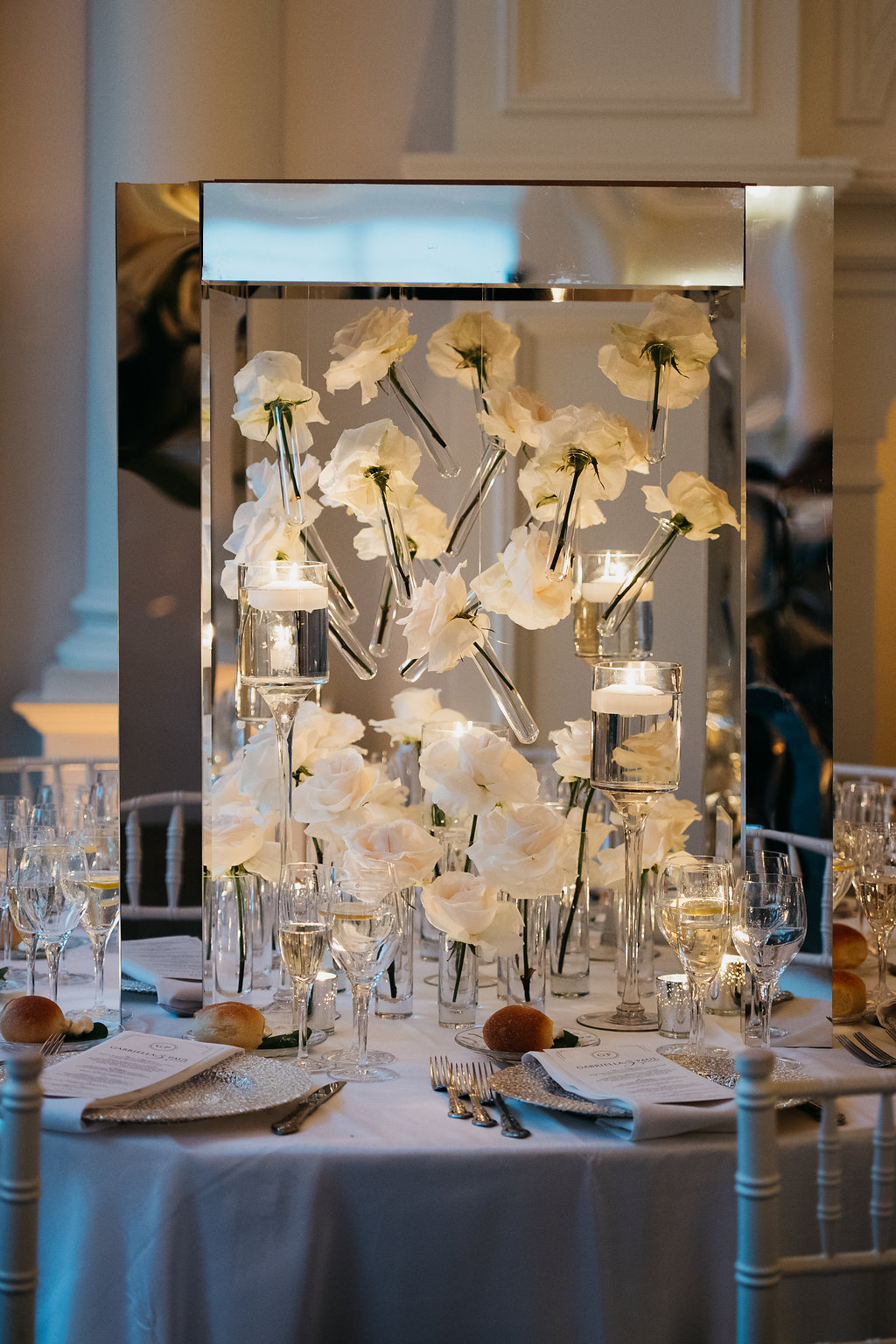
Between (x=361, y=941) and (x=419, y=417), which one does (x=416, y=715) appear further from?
(x=361, y=941)

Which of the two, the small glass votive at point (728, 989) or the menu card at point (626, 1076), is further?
the small glass votive at point (728, 989)

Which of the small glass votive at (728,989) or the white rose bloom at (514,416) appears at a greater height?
the white rose bloom at (514,416)

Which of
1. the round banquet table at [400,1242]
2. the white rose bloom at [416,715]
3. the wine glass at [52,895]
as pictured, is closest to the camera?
the round banquet table at [400,1242]

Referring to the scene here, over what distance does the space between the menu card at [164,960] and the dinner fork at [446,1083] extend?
33 cm

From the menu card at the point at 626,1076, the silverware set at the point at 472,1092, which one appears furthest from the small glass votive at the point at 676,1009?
the silverware set at the point at 472,1092

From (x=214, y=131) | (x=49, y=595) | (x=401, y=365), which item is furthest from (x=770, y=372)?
(x=49, y=595)

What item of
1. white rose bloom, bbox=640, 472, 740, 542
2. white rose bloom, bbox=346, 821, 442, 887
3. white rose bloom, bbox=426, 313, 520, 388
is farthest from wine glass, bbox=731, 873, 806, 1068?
white rose bloom, bbox=426, 313, 520, 388

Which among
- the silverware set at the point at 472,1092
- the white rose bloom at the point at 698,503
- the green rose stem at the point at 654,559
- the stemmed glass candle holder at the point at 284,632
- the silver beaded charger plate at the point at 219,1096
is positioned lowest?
the silverware set at the point at 472,1092

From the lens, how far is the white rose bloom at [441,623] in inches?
58.1

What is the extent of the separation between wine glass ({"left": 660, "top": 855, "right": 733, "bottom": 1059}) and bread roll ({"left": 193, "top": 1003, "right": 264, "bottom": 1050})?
46cm

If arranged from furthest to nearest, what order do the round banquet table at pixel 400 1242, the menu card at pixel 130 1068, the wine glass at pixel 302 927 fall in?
the wine glass at pixel 302 927, the menu card at pixel 130 1068, the round banquet table at pixel 400 1242

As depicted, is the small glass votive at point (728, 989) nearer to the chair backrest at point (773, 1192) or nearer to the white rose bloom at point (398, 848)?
the white rose bloom at point (398, 848)

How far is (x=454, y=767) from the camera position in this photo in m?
1.50

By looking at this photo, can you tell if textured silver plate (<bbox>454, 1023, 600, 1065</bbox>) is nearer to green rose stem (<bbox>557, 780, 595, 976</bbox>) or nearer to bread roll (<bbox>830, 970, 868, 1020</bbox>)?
green rose stem (<bbox>557, 780, 595, 976</bbox>)
